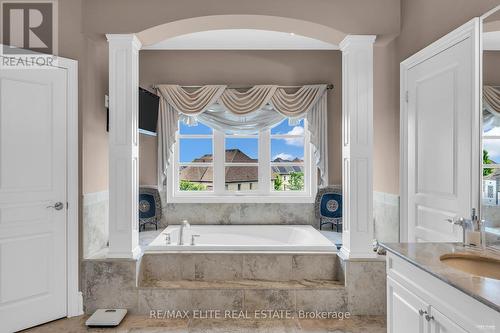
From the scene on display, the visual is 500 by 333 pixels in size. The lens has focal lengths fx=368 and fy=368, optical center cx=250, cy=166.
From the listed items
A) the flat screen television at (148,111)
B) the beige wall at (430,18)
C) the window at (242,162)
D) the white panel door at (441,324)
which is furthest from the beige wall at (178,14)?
the white panel door at (441,324)

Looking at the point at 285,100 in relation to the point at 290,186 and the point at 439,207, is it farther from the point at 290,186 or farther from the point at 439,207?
the point at 439,207

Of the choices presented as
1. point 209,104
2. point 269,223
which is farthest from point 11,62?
point 269,223

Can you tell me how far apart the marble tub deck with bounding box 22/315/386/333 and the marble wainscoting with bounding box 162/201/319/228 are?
157 cm

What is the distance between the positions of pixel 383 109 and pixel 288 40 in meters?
1.40

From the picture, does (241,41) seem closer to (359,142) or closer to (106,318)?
(359,142)

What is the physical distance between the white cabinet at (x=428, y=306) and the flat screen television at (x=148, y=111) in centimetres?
286

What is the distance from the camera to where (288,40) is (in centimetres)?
411

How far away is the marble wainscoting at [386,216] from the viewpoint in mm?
3154

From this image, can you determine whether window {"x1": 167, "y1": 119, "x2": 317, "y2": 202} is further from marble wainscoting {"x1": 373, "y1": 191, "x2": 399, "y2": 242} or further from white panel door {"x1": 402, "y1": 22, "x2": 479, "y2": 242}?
white panel door {"x1": 402, "y1": 22, "x2": 479, "y2": 242}

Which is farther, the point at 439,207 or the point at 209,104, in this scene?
the point at 209,104

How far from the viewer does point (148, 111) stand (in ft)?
13.1

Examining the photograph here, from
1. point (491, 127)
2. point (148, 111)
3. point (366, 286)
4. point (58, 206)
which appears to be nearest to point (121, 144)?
point (58, 206)

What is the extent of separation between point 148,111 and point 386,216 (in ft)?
8.69

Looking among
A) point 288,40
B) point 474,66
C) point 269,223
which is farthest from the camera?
point 269,223
